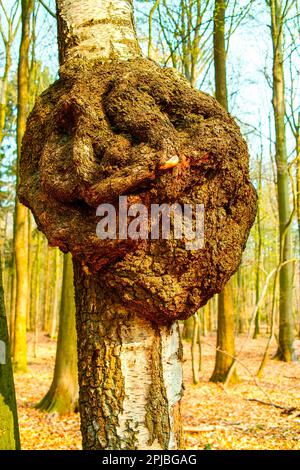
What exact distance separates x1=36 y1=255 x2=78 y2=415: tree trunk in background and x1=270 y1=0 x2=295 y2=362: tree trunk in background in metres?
7.54

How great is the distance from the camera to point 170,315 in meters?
1.77

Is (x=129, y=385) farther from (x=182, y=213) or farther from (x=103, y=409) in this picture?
(x=182, y=213)

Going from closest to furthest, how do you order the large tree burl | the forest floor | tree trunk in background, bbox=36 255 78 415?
the large tree burl → the forest floor → tree trunk in background, bbox=36 255 78 415

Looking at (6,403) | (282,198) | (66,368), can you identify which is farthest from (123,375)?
(282,198)

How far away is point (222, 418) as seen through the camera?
6633 mm

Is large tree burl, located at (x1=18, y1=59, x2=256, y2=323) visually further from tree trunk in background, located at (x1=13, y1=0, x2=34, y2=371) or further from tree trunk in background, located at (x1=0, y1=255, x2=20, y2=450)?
tree trunk in background, located at (x1=13, y1=0, x2=34, y2=371)

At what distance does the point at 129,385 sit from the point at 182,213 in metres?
0.70

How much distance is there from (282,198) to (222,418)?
8235mm

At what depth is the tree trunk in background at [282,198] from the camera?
13.1 m

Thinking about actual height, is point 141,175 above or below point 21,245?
below

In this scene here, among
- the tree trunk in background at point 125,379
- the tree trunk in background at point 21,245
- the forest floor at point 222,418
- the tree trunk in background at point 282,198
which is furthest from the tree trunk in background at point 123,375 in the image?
the tree trunk in background at point 282,198

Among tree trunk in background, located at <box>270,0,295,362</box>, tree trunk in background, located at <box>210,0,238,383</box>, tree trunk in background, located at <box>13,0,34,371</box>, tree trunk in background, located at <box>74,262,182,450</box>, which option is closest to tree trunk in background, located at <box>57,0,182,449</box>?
tree trunk in background, located at <box>74,262,182,450</box>

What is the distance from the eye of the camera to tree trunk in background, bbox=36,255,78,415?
7.30 meters

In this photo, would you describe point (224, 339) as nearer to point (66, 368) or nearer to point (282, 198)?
point (66, 368)
